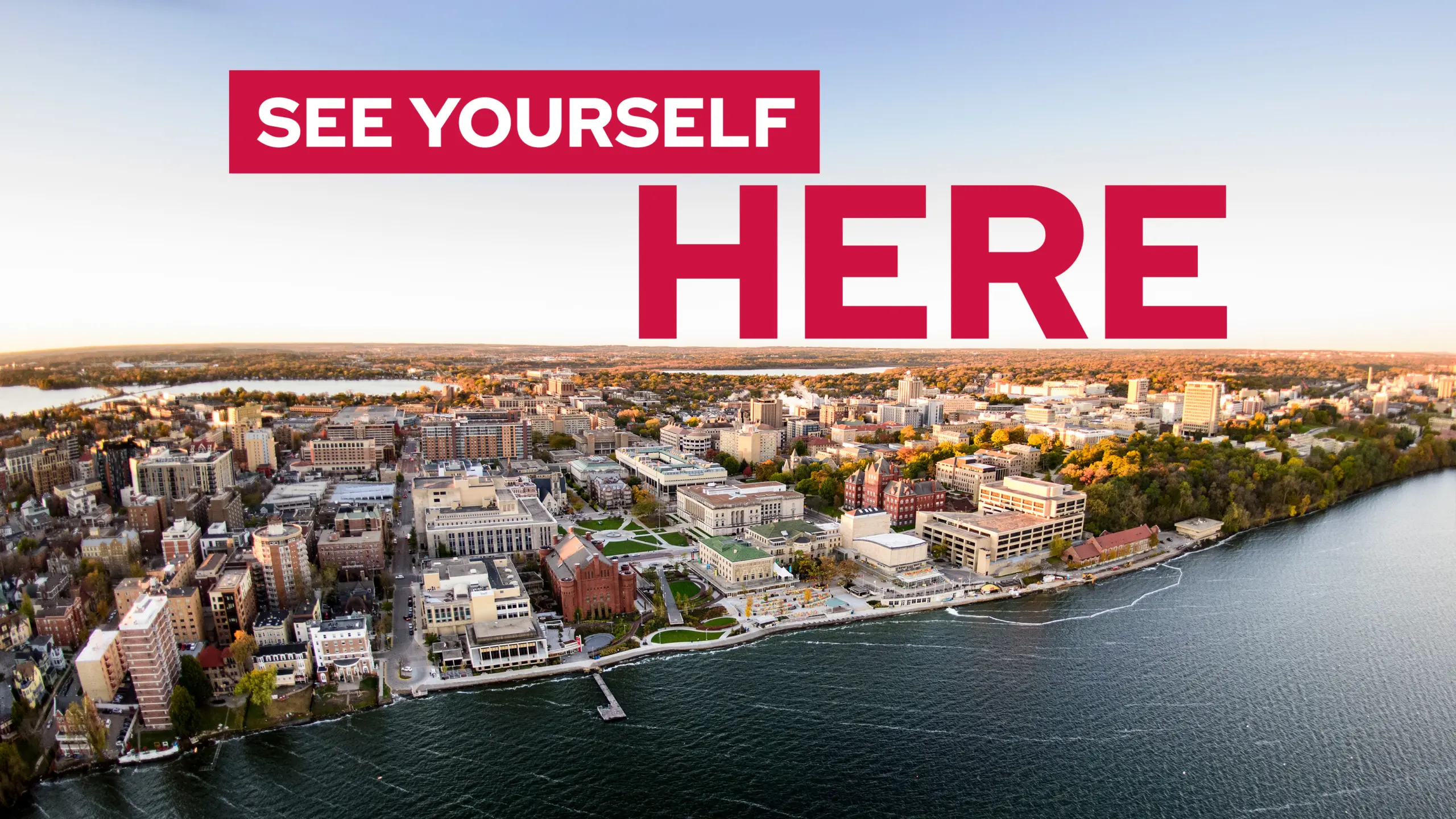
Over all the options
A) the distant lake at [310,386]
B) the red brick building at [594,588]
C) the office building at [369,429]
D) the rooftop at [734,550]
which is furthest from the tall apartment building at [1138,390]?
the distant lake at [310,386]

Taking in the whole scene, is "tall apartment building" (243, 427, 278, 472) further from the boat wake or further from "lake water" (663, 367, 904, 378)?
"lake water" (663, 367, 904, 378)

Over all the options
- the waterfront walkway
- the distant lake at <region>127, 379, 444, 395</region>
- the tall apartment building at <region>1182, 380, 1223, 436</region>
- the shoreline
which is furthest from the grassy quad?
the distant lake at <region>127, 379, 444, 395</region>

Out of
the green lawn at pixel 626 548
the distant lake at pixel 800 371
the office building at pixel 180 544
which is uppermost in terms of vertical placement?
the distant lake at pixel 800 371

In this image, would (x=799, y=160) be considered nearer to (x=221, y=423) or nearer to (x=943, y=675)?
(x=943, y=675)

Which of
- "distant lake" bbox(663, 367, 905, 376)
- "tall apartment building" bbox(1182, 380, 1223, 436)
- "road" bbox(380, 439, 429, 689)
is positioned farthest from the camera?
"distant lake" bbox(663, 367, 905, 376)

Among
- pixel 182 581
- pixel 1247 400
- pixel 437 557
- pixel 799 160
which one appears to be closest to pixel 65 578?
pixel 182 581

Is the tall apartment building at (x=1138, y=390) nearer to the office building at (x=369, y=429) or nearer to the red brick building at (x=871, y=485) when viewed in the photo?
the red brick building at (x=871, y=485)
